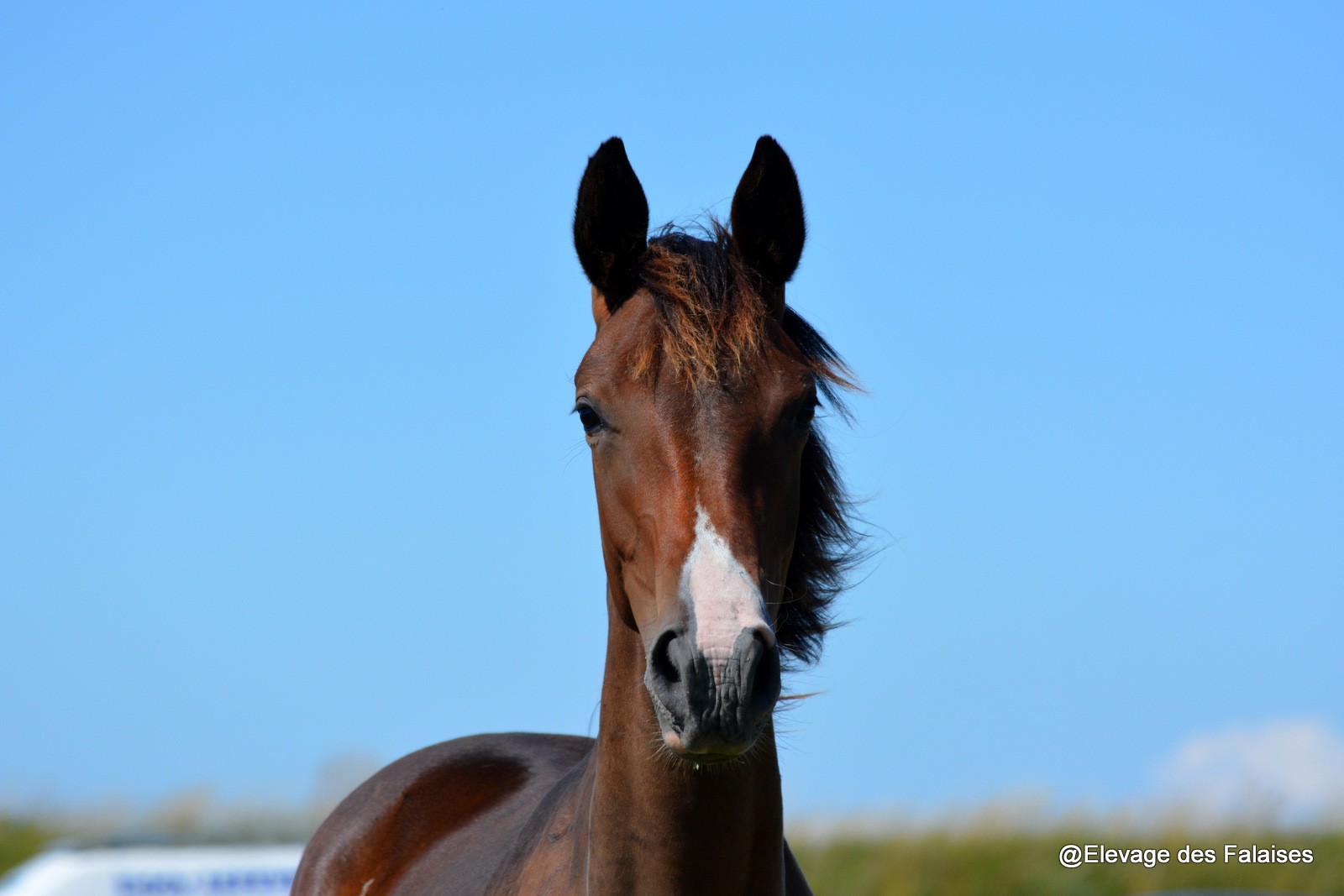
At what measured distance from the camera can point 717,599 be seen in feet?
7.54

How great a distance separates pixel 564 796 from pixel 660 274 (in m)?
1.47

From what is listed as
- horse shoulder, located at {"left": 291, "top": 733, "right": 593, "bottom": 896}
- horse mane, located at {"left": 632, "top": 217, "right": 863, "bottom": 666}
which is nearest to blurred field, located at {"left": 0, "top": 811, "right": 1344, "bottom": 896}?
horse shoulder, located at {"left": 291, "top": 733, "right": 593, "bottom": 896}

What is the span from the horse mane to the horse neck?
0.45 m

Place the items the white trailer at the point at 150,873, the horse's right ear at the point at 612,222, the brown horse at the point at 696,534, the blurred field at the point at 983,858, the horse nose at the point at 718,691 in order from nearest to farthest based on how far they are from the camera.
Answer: the horse nose at the point at 718,691
the brown horse at the point at 696,534
the horse's right ear at the point at 612,222
the white trailer at the point at 150,873
the blurred field at the point at 983,858

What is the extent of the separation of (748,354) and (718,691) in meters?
0.83

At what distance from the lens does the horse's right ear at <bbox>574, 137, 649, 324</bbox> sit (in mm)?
3086

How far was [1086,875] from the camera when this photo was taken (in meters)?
10.3

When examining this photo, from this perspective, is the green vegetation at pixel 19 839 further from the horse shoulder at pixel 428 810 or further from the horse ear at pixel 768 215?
the horse ear at pixel 768 215

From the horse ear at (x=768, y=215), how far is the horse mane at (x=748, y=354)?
0.05 m

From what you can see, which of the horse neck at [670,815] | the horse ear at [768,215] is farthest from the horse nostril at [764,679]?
the horse ear at [768,215]

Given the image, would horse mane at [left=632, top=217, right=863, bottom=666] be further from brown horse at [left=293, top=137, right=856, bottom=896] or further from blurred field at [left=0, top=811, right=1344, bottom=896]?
blurred field at [left=0, top=811, right=1344, bottom=896]

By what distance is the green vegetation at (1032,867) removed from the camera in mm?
10234

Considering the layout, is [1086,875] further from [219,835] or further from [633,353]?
[633,353]

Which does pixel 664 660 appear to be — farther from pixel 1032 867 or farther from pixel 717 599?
pixel 1032 867
